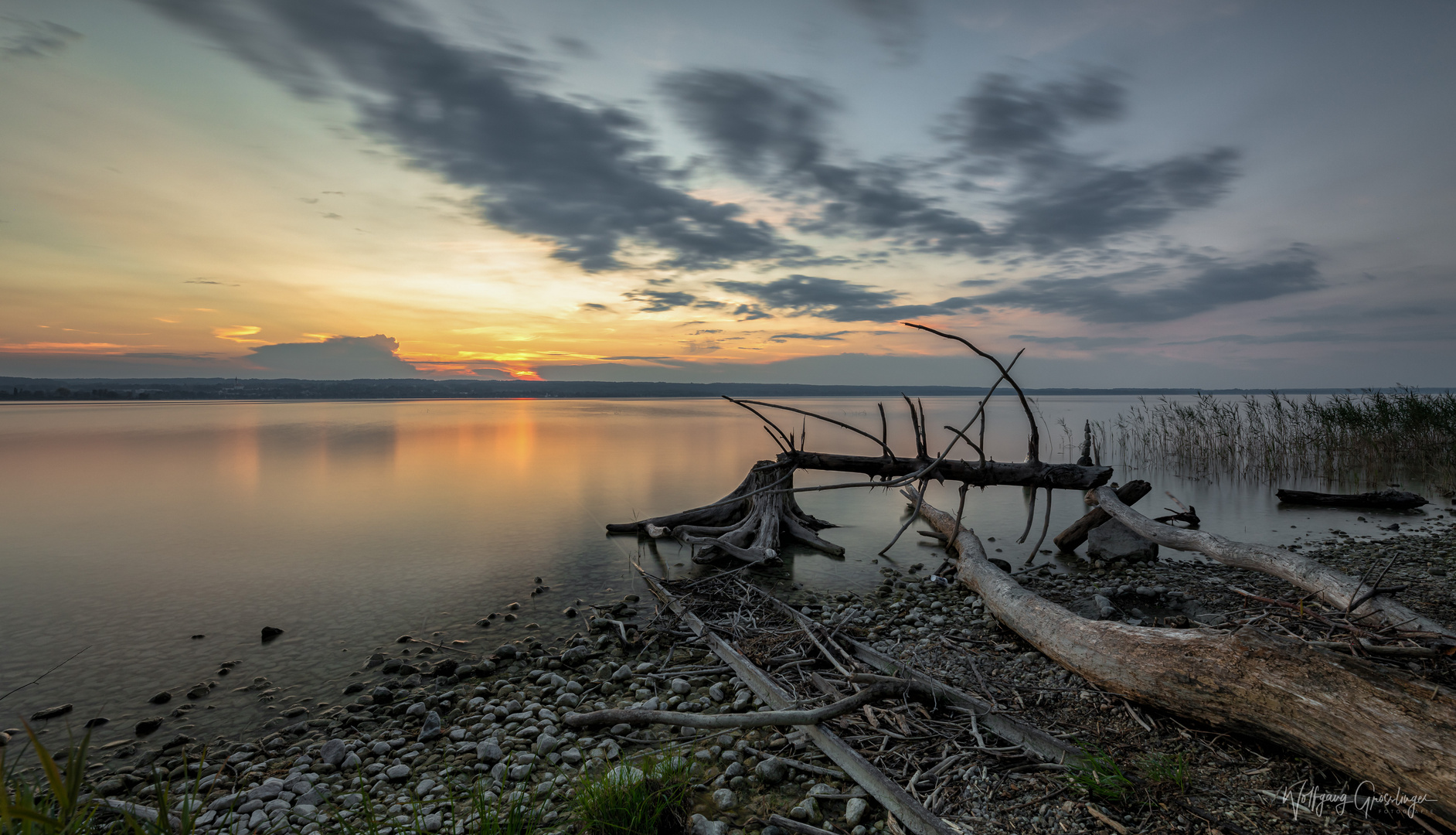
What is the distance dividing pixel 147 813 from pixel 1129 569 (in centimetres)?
1214

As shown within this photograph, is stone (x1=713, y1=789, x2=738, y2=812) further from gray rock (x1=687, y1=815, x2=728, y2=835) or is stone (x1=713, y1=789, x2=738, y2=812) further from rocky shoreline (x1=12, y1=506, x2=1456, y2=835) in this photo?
gray rock (x1=687, y1=815, x2=728, y2=835)

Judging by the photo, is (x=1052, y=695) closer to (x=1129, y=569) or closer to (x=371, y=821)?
(x=371, y=821)

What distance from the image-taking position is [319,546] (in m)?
13.0

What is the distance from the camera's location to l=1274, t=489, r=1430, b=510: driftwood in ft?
48.7

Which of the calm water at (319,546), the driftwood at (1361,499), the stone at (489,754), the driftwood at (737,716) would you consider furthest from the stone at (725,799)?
the driftwood at (1361,499)

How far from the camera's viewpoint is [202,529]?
14695 millimetres

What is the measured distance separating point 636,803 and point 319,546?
12.2 meters

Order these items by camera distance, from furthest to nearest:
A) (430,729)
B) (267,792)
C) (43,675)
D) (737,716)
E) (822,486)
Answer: (43,675), (430,729), (822,486), (737,716), (267,792)

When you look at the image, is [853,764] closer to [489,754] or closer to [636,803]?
[636,803]

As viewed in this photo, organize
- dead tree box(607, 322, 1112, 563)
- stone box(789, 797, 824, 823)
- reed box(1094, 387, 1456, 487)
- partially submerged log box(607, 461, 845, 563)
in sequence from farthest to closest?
reed box(1094, 387, 1456, 487), partially submerged log box(607, 461, 845, 563), dead tree box(607, 322, 1112, 563), stone box(789, 797, 824, 823)

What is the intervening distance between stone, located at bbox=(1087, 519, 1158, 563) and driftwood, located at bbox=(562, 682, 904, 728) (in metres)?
7.96

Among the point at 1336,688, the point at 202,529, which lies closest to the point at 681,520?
the point at 1336,688

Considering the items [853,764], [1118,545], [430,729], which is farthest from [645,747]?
[1118,545]

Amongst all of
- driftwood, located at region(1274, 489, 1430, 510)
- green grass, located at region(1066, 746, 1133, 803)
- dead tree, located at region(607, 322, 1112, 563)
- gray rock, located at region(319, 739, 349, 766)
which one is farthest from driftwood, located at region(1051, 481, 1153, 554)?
gray rock, located at region(319, 739, 349, 766)
